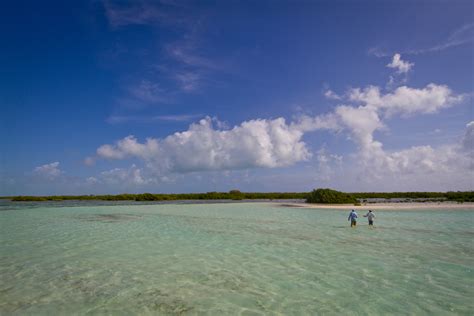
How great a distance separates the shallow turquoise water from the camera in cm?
825

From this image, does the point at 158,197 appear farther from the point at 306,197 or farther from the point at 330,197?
the point at 330,197

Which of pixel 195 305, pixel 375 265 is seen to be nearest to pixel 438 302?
pixel 375 265

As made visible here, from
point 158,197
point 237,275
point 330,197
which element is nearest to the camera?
point 237,275

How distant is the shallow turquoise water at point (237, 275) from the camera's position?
825 centimetres

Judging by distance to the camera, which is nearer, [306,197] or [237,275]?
[237,275]

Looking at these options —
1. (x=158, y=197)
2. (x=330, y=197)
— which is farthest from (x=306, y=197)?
(x=158, y=197)

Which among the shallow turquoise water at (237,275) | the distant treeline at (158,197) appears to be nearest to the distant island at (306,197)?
the distant treeline at (158,197)

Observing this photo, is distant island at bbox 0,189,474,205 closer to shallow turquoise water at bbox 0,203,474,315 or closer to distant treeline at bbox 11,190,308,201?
distant treeline at bbox 11,190,308,201

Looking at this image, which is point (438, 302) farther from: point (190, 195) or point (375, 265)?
point (190, 195)

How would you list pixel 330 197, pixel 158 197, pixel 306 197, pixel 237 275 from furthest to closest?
pixel 158 197
pixel 306 197
pixel 330 197
pixel 237 275

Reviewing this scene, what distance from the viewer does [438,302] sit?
841cm

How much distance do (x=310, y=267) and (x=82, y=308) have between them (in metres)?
7.55

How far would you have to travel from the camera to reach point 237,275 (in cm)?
1113

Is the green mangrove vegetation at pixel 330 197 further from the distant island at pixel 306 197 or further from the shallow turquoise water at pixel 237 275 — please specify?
the shallow turquoise water at pixel 237 275
